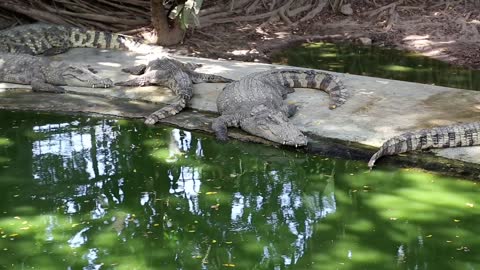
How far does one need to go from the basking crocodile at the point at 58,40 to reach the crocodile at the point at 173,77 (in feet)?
4.71

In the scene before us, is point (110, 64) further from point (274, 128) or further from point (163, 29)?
point (274, 128)

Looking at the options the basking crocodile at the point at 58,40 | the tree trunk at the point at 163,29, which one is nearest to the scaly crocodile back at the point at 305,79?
the basking crocodile at the point at 58,40

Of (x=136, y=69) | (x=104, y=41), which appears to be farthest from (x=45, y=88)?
(x=104, y=41)

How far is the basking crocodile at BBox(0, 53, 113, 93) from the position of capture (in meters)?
8.20

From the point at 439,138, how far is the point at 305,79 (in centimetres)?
216

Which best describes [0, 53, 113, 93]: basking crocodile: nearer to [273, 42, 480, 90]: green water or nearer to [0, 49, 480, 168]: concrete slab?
[0, 49, 480, 168]: concrete slab

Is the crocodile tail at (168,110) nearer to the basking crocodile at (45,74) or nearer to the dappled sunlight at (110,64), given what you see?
the basking crocodile at (45,74)

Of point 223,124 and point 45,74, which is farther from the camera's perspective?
point 45,74

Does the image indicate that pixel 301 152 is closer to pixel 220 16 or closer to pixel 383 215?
pixel 383 215

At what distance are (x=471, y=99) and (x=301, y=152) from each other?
6.49ft

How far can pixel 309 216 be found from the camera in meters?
5.20

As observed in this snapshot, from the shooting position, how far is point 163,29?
10367 millimetres

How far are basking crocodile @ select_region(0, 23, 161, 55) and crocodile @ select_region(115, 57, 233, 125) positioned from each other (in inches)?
56.5

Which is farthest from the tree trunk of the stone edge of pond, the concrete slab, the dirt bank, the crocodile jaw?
the crocodile jaw
